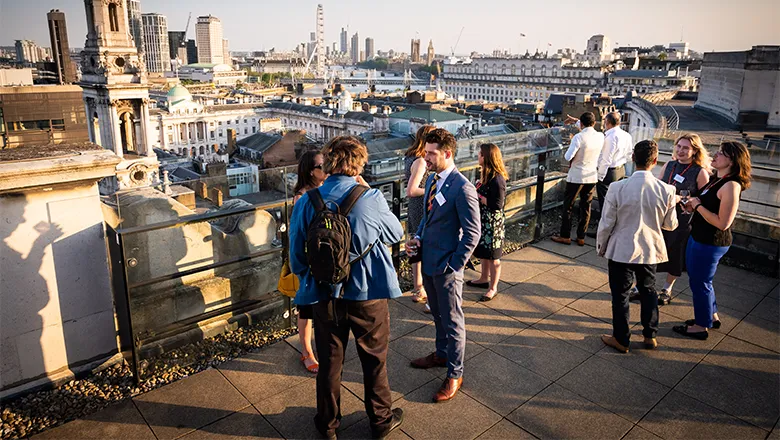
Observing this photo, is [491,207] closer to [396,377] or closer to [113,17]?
[396,377]

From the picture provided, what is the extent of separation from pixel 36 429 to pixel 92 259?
1.19 m

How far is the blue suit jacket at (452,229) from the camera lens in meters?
3.89

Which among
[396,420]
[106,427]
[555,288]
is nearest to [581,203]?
[555,288]

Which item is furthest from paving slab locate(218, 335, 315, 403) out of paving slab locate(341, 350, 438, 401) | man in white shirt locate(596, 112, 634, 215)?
man in white shirt locate(596, 112, 634, 215)

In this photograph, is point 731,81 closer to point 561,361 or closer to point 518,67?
point 561,361

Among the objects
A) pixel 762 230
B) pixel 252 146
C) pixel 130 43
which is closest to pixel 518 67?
pixel 252 146

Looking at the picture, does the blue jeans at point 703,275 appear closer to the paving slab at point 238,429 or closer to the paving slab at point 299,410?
the paving slab at point 299,410

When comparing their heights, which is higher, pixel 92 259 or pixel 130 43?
pixel 130 43

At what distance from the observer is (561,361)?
4566mm

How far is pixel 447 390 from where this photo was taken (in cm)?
400

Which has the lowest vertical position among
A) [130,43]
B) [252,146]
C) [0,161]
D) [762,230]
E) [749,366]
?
[252,146]

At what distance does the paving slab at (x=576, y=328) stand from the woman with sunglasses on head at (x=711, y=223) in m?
0.74

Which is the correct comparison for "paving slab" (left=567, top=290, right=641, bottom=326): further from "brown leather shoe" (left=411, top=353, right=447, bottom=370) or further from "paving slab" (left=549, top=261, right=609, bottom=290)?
"brown leather shoe" (left=411, top=353, right=447, bottom=370)

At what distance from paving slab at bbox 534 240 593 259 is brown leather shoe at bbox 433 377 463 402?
3633mm
